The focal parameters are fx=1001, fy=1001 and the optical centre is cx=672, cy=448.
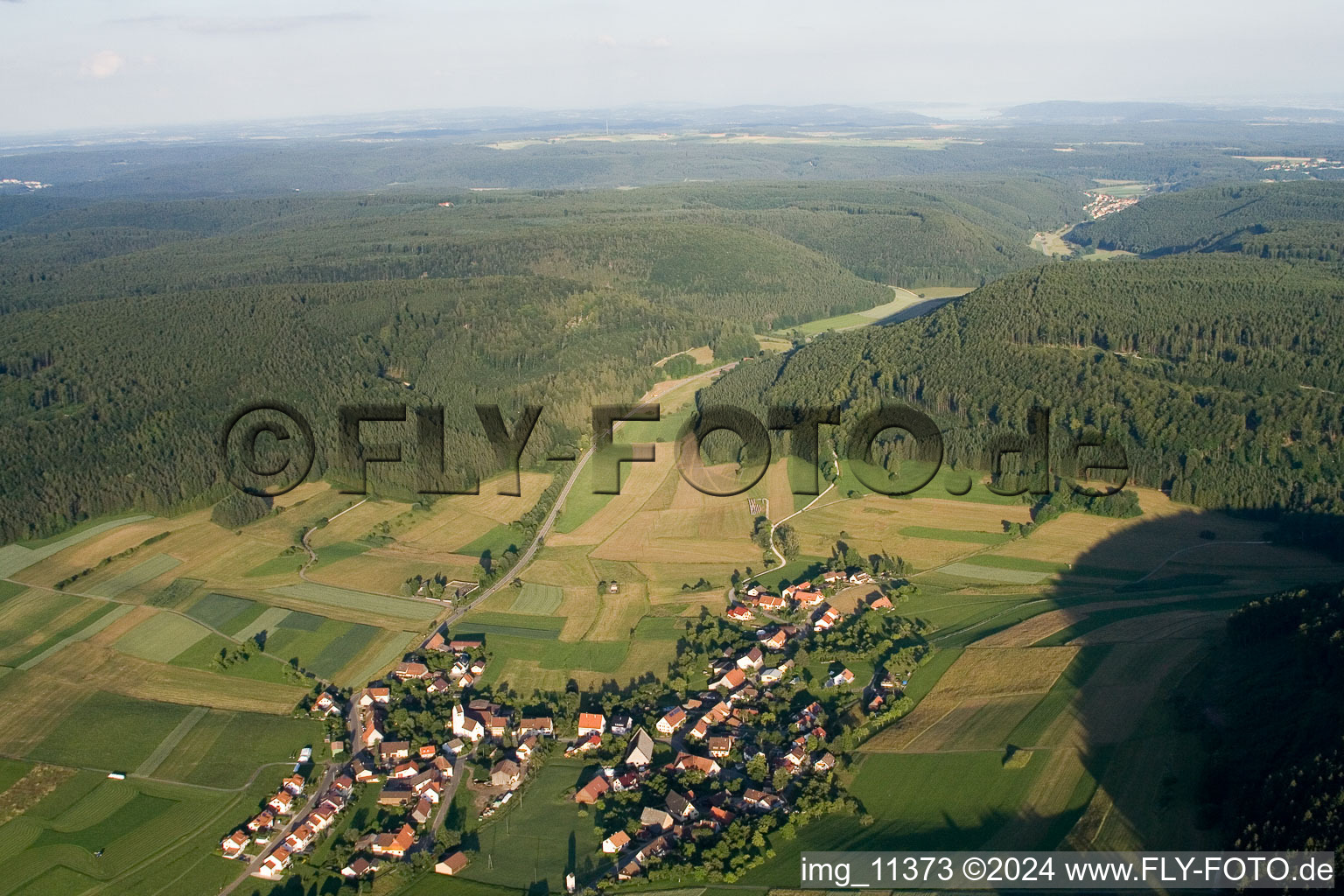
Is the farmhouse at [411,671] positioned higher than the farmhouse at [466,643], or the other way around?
the farmhouse at [466,643]

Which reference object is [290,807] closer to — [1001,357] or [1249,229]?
[1001,357]

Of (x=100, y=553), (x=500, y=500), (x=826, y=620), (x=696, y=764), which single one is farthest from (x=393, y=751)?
(x=100, y=553)

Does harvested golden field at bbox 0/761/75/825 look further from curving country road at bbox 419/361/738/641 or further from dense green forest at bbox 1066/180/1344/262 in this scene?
dense green forest at bbox 1066/180/1344/262

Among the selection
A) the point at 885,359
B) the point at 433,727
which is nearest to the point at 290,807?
the point at 433,727

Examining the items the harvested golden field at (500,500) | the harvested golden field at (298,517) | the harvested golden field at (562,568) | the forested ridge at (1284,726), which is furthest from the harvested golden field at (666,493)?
the forested ridge at (1284,726)

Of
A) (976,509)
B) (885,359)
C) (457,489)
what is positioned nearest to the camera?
(976,509)

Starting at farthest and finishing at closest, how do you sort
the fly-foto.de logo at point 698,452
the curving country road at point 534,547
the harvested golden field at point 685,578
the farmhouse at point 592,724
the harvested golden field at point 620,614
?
the fly-foto.de logo at point 698,452 → the harvested golden field at point 685,578 → the curving country road at point 534,547 → the harvested golden field at point 620,614 → the farmhouse at point 592,724

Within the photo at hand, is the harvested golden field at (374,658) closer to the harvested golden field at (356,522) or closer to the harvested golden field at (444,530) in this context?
the harvested golden field at (444,530)
